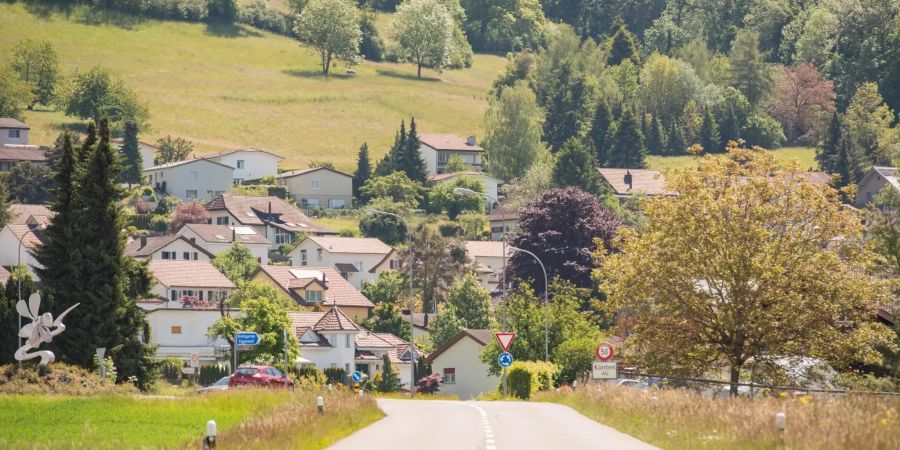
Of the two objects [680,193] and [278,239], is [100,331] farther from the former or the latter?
[278,239]

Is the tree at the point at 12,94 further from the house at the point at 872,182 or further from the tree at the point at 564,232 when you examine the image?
the house at the point at 872,182

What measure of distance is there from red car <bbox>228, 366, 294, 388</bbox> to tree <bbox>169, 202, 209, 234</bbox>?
86.0m

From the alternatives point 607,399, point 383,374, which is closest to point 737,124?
point 383,374

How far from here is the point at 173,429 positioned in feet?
103

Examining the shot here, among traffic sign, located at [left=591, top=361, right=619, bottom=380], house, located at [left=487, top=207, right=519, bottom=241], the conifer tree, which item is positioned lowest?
house, located at [left=487, top=207, right=519, bottom=241]

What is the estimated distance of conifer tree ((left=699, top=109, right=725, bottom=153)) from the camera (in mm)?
185375

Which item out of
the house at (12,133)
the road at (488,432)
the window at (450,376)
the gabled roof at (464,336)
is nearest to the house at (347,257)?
the house at (12,133)

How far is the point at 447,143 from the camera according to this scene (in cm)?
18275

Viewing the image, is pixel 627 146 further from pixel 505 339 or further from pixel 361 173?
pixel 505 339

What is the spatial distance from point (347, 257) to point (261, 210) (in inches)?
642

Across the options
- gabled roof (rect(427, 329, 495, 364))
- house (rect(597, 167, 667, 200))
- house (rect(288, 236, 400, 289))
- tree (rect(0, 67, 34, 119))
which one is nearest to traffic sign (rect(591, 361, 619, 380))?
gabled roof (rect(427, 329, 495, 364))

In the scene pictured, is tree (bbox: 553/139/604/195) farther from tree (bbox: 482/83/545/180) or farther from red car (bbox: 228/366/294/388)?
red car (bbox: 228/366/294/388)

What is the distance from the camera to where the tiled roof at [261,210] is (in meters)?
146

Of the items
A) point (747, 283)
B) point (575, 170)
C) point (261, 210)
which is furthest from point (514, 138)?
point (747, 283)
